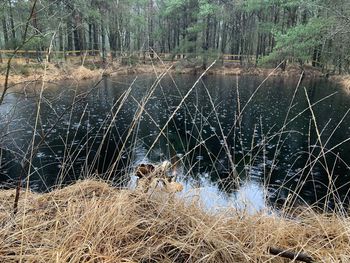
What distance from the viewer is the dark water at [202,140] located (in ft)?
10.6

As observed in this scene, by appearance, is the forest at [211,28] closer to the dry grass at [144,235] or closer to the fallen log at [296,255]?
the dry grass at [144,235]

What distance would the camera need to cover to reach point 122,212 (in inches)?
89.6

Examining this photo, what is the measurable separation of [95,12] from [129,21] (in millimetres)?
4403

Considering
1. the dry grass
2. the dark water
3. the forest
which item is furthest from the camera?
the forest

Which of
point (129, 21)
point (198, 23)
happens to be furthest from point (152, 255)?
point (198, 23)

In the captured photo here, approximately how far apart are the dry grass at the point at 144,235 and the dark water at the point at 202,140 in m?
0.42

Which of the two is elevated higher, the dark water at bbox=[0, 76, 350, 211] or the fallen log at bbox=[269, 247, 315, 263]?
the fallen log at bbox=[269, 247, 315, 263]

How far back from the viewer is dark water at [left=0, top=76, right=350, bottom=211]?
10.6 ft

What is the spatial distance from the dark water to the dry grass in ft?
1.39

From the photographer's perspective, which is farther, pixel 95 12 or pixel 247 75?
pixel 247 75

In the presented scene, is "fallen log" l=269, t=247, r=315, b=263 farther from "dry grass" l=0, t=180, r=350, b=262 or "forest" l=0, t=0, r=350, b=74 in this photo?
"forest" l=0, t=0, r=350, b=74

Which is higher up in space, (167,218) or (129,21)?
(129,21)

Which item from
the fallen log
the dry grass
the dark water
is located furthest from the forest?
the fallen log

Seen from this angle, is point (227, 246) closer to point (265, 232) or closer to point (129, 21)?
point (265, 232)
